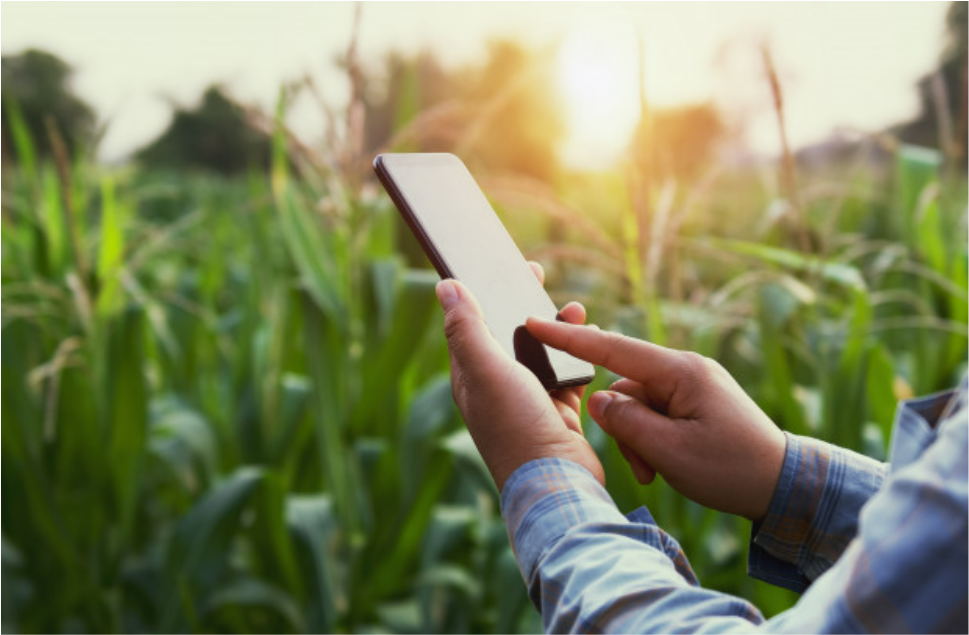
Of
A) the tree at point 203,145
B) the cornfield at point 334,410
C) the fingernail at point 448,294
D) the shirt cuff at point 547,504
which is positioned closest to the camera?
the shirt cuff at point 547,504

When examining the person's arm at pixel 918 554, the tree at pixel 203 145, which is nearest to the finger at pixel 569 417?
the person's arm at pixel 918 554

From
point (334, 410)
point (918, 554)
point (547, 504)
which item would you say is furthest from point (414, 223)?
point (334, 410)

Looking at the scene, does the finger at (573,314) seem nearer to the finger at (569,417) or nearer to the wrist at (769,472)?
the finger at (569,417)

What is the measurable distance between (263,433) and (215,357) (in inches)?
15.0

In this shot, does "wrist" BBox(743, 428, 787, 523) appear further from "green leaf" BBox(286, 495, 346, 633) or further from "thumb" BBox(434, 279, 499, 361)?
"green leaf" BBox(286, 495, 346, 633)

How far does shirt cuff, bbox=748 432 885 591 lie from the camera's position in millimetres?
654

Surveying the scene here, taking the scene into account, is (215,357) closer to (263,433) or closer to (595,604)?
(263,433)

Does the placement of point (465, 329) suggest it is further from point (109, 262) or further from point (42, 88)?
point (42, 88)

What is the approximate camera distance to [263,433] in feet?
5.61

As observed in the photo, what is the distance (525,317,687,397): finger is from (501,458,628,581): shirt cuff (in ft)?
0.40

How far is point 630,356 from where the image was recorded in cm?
67

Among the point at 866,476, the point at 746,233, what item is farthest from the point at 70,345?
the point at 746,233

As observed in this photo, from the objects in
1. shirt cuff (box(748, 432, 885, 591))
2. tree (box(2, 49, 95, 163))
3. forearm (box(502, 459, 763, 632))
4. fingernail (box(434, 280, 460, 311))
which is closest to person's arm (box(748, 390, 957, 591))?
shirt cuff (box(748, 432, 885, 591))

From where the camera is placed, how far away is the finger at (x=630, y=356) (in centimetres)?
66
